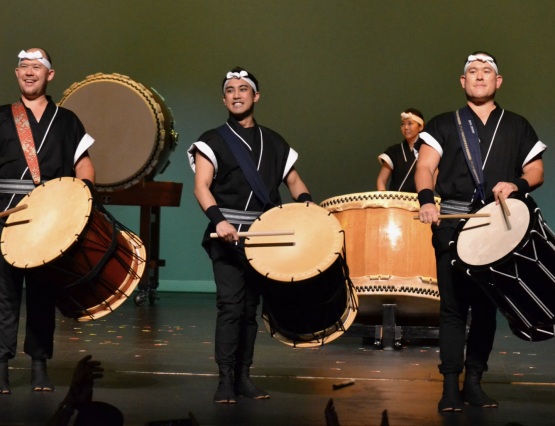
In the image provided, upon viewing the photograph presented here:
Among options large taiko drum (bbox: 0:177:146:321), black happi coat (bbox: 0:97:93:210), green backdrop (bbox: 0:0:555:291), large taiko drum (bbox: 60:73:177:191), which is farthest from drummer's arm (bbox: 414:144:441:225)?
green backdrop (bbox: 0:0:555:291)

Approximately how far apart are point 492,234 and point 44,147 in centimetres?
165

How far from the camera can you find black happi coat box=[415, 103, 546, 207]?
276cm

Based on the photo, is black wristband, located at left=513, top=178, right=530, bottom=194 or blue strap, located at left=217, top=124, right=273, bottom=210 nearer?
black wristband, located at left=513, top=178, right=530, bottom=194

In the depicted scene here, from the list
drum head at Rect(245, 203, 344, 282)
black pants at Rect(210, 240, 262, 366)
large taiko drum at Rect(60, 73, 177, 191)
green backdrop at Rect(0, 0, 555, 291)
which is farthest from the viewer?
green backdrop at Rect(0, 0, 555, 291)

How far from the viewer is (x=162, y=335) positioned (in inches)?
177

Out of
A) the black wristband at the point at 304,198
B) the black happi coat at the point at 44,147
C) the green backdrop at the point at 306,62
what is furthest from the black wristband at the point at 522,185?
the green backdrop at the point at 306,62

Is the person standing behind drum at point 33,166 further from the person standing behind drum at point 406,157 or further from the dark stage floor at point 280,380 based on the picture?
the person standing behind drum at point 406,157

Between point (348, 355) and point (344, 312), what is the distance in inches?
47.1

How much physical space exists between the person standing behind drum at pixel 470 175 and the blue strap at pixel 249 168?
1.84 ft

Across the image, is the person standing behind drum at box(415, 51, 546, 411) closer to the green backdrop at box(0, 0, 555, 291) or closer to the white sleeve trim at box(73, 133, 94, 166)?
the white sleeve trim at box(73, 133, 94, 166)

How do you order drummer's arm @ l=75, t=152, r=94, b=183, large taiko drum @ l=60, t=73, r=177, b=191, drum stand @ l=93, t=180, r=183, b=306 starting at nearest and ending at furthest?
drummer's arm @ l=75, t=152, r=94, b=183 < large taiko drum @ l=60, t=73, r=177, b=191 < drum stand @ l=93, t=180, r=183, b=306

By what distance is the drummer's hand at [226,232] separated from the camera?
2.64m

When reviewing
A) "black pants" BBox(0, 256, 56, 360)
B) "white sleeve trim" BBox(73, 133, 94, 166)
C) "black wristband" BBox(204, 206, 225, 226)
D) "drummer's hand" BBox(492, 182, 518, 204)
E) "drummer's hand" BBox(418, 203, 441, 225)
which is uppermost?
"white sleeve trim" BBox(73, 133, 94, 166)

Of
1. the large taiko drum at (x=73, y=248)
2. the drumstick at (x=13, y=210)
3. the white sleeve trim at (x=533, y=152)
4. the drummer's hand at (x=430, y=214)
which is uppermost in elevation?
the white sleeve trim at (x=533, y=152)
